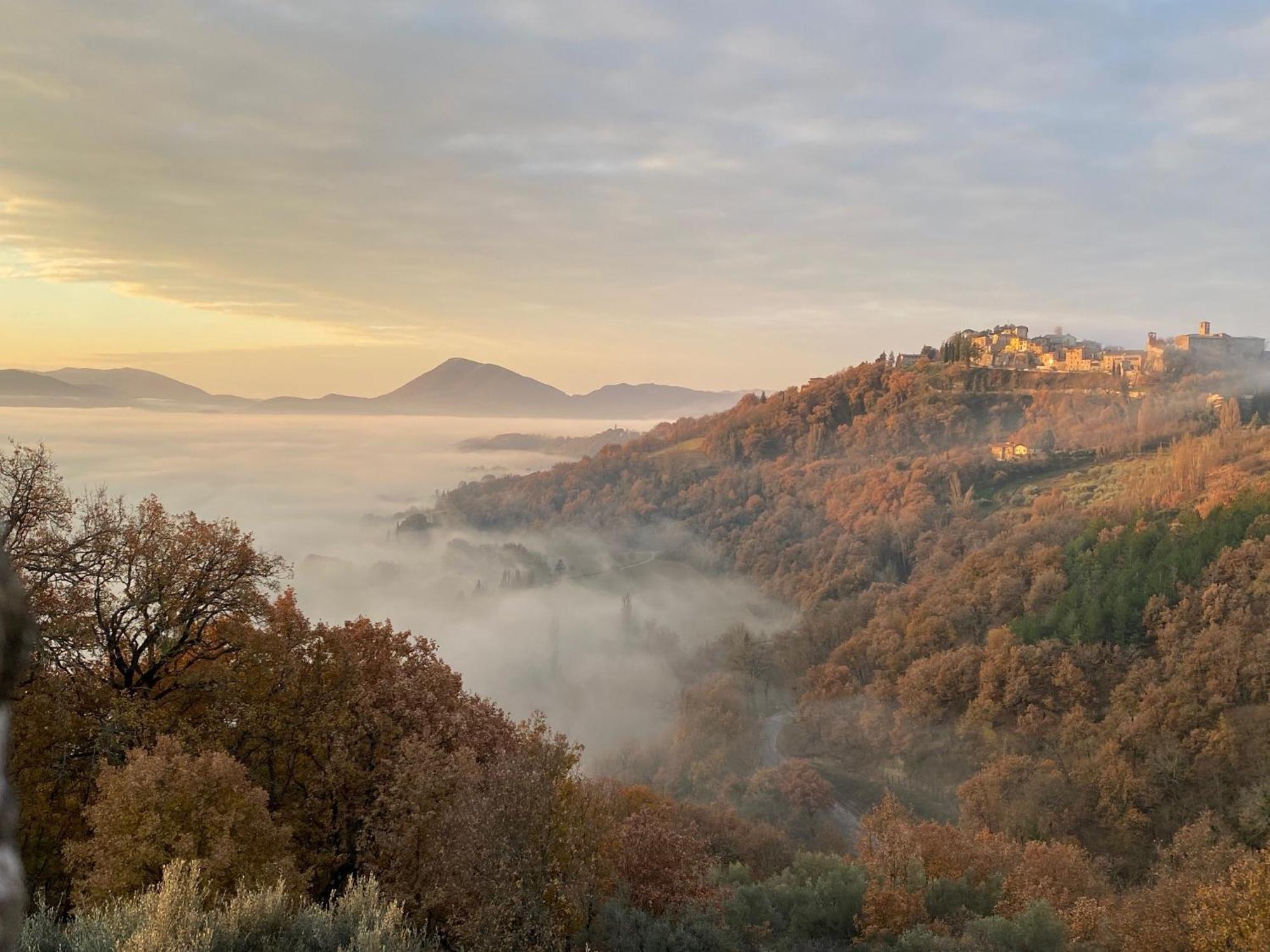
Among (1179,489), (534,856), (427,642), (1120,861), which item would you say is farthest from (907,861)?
(1179,489)

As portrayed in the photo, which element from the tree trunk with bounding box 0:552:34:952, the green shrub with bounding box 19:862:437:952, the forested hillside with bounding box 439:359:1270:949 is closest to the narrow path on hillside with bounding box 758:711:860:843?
the forested hillside with bounding box 439:359:1270:949

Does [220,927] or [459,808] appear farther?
[459,808]

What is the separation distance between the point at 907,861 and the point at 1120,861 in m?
42.3

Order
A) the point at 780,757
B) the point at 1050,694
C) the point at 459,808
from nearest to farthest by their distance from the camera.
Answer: the point at 459,808 < the point at 1050,694 < the point at 780,757

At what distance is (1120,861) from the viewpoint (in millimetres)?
57750

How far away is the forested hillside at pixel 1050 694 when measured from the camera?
3259cm

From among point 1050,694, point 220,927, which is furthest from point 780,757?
point 220,927

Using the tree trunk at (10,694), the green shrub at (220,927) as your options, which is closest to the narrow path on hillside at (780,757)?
the green shrub at (220,927)

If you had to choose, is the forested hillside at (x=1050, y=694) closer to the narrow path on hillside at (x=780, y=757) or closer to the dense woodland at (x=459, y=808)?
the dense woodland at (x=459, y=808)

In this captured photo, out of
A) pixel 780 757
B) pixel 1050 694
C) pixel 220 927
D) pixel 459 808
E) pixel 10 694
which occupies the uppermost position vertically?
pixel 10 694

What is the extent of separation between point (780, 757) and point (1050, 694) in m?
29.0

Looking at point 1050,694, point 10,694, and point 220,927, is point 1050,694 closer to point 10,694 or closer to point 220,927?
point 220,927

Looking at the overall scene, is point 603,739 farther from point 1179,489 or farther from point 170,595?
point 170,595

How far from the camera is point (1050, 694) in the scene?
8369 cm
